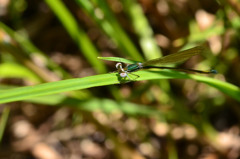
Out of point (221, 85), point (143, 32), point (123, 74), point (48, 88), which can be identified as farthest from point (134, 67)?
point (143, 32)

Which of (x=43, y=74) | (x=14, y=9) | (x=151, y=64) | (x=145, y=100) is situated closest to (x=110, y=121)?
(x=145, y=100)

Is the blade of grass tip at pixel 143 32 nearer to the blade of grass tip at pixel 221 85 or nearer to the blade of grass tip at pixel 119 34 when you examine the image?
the blade of grass tip at pixel 119 34

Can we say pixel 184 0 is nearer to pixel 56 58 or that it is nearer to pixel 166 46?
pixel 166 46

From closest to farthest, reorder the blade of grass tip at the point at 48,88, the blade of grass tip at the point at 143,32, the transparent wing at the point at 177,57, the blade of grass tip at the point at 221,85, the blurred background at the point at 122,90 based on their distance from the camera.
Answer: the blade of grass tip at the point at 48,88
the blade of grass tip at the point at 221,85
the transparent wing at the point at 177,57
the blurred background at the point at 122,90
the blade of grass tip at the point at 143,32

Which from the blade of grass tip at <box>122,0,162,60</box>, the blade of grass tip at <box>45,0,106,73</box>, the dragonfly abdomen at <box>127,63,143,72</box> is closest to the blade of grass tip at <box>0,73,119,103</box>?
the dragonfly abdomen at <box>127,63,143,72</box>

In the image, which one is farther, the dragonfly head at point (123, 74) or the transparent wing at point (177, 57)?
the transparent wing at point (177, 57)

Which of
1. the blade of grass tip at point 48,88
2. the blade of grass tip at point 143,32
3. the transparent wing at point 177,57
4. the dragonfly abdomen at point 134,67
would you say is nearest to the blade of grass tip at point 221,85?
the transparent wing at point 177,57

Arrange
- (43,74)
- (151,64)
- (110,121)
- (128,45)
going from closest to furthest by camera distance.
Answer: (151,64), (128,45), (43,74), (110,121)

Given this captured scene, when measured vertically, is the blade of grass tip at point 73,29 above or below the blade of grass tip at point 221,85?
above

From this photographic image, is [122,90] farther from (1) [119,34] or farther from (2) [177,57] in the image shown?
(2) [177,57]
